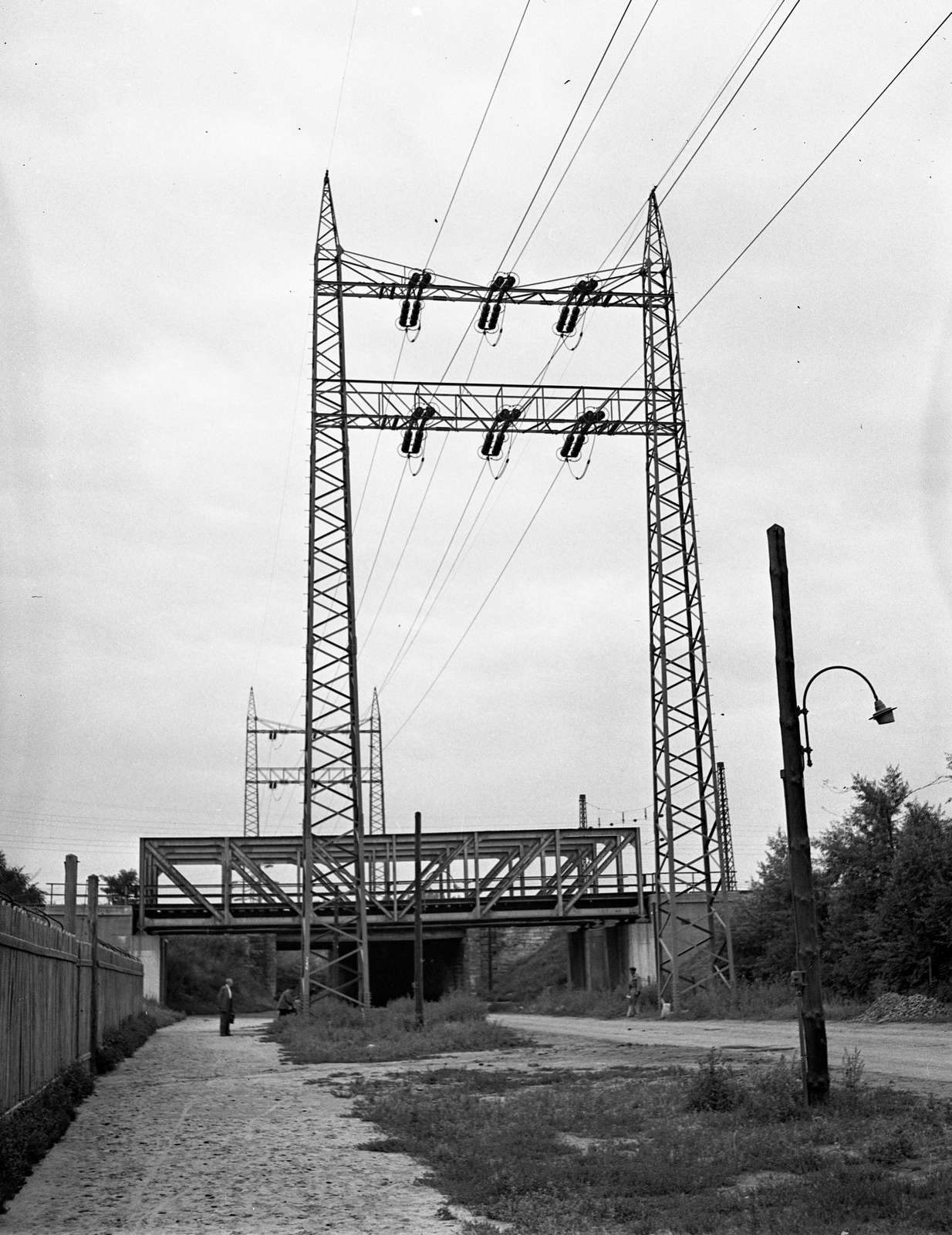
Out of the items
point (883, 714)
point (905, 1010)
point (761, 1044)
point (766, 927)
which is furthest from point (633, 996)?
point (883, 714)

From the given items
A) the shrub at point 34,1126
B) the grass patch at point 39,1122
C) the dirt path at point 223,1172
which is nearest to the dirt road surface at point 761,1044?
the dirt path at point 223,1172

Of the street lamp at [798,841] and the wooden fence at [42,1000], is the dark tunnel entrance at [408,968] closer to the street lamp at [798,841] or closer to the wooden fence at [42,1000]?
the wooden fence at [42,1000]

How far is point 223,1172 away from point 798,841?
20.8 feet

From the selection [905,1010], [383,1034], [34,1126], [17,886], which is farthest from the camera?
[17,886]

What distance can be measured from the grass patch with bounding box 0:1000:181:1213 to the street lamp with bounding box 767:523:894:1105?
7.05 meters

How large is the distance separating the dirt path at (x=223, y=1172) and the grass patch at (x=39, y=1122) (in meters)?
0.14

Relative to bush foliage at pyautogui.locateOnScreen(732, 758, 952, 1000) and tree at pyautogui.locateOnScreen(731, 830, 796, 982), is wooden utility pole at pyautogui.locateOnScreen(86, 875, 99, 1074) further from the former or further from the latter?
tree at pyautogui.locateOnScreen(731, 830, 796, 982)

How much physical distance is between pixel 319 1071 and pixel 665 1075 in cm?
745

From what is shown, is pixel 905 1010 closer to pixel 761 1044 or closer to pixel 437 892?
pixel 761 1044

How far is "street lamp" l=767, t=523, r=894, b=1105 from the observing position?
13016 mm

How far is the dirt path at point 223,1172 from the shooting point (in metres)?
9.23

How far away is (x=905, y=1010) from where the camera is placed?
30.2m

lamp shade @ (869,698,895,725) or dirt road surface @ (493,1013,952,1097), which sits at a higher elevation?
lamp shade @ (869,698,895,725)

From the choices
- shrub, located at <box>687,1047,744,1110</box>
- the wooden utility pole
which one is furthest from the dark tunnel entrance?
shrub, located at <box>687,1047,744,1110</box>
